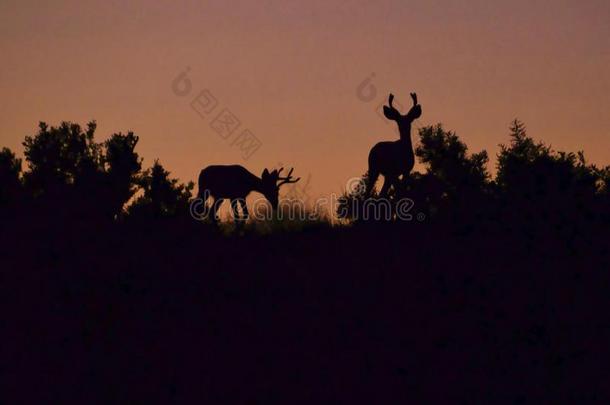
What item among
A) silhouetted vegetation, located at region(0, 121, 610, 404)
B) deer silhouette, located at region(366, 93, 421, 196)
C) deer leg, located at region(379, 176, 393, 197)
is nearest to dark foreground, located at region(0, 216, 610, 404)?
silhouetted vegetation, located at region(0, 121, 610, 404)

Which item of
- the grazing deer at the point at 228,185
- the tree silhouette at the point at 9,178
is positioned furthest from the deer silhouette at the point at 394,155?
the tree silhouette at the point at 9,178

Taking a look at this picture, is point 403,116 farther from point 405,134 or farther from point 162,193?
point 162,193

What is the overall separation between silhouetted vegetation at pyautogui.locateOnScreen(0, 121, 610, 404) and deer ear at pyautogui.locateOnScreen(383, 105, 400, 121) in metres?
1.81

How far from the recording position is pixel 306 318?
14242 mm

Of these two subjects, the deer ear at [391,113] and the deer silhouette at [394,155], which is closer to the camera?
the deer silhouette at [394,155]

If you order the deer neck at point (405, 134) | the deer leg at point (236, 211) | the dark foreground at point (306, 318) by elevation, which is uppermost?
the deer neck at point (405, 134)

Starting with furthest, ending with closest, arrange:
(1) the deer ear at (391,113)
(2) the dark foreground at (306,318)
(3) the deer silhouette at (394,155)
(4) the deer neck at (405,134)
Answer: (1) the deer ear at (391,113)
(4) the deer neck at (405,134)
(3) the deer silhouette at (394,155)
(2) the dark foreground at (306,318)

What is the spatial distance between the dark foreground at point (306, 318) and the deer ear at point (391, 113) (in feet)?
9.09

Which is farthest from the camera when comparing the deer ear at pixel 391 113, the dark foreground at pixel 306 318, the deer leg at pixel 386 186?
the deer ear at pixel 391 113

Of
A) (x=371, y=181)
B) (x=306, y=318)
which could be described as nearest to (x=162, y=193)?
(x=371, y=181)

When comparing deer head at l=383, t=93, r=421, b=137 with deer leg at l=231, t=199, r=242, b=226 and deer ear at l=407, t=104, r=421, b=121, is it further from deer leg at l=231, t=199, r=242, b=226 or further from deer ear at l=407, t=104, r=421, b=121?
deer leg at l=231, t=199, r=242, b=226

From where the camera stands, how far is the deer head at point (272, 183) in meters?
20.2

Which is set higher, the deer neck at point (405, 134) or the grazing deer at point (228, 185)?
the deer neck at point (405, 134)

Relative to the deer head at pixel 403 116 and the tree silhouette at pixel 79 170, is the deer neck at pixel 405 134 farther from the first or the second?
the tree silhouette at pixel 79 170
